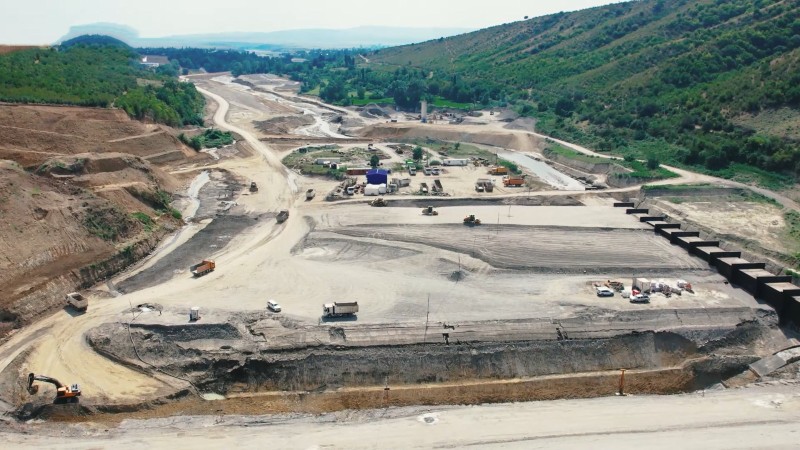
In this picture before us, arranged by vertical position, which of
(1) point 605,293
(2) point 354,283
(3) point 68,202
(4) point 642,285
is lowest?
(2) point 354,283

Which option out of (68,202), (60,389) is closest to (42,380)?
(60,389)

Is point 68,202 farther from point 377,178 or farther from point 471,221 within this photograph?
point 471,221

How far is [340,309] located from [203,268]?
1439cm

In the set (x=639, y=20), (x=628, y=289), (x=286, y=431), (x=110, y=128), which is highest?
(x=639, y=20)

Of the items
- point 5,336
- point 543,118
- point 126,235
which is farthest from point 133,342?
point 543,118

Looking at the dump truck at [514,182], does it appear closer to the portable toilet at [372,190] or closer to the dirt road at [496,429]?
the portable toilet at [372,190]

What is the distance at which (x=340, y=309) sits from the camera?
41.3 meters

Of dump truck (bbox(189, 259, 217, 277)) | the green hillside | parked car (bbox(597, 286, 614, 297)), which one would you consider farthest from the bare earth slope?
the green hillside

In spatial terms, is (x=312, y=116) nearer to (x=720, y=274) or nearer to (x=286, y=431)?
(x=720, y=274)

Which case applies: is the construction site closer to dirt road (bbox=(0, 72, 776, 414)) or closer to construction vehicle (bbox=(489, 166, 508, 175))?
dirt road (bbox=(0, 72, 776, 414))

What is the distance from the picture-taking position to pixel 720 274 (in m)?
49.3

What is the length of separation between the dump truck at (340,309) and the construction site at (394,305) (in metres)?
0.08

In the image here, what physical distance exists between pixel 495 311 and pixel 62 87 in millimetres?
73367

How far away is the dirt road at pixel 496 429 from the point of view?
3119 centimetres
